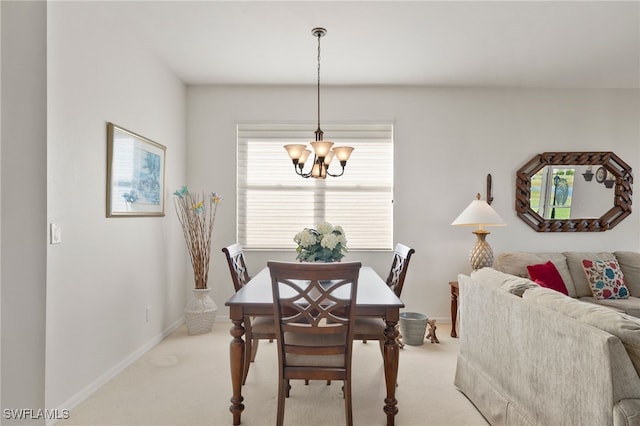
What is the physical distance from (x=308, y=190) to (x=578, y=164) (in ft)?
9.88

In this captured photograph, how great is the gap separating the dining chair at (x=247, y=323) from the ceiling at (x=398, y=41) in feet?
5.62

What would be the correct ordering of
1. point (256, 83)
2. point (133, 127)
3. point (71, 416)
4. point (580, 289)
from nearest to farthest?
1. point (71, 416)
2. point (133, 127)
3. point (580, 289)
4. point (256, 83)

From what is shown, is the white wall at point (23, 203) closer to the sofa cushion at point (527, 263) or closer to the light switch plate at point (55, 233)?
the light switch plate at point (55, 233)

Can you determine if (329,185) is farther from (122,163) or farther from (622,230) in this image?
(622,230)

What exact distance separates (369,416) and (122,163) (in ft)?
8.18

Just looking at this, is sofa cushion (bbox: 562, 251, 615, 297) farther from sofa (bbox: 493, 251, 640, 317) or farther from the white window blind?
the white window blind

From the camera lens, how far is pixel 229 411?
2219 mm

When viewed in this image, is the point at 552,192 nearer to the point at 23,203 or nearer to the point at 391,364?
the point at 391,364

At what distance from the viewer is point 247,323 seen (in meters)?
2.51

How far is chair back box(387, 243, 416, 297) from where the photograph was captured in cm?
264

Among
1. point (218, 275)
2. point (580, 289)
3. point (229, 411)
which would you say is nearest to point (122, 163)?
point (218, 275)

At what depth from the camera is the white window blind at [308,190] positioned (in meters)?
4.06

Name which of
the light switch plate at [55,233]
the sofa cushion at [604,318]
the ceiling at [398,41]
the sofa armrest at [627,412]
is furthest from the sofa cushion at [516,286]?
the light switch plate at [55,233]

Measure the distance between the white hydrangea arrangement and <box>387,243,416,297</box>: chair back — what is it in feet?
1.59
